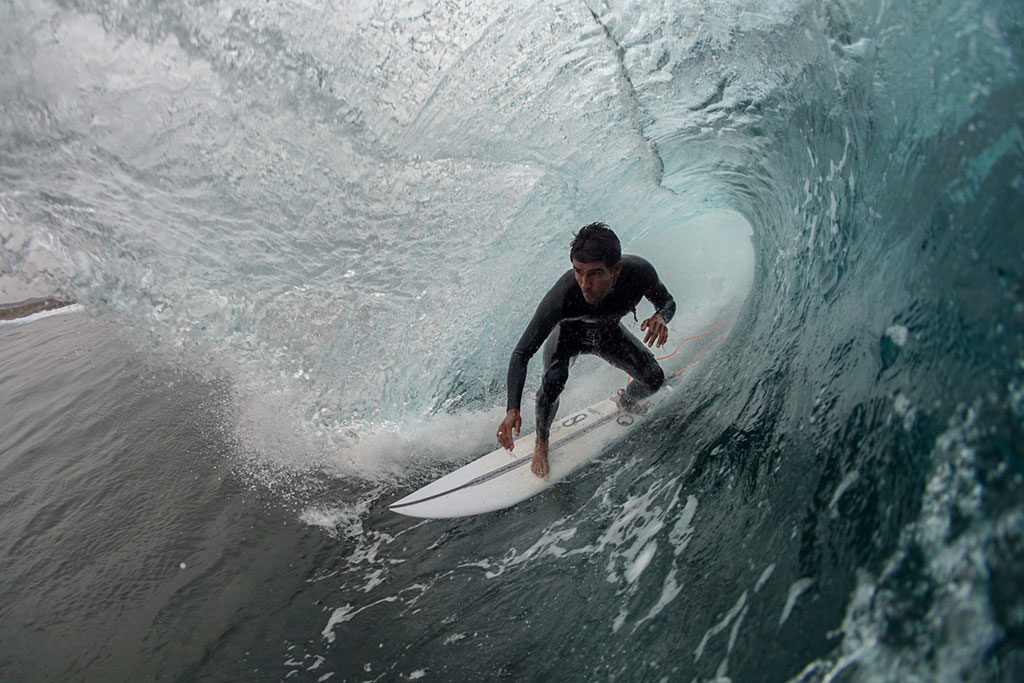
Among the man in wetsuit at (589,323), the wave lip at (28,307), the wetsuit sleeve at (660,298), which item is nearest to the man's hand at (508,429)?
the man in wetsuit at (589,323)

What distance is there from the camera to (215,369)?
6.82 m

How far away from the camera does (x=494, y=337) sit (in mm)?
5398

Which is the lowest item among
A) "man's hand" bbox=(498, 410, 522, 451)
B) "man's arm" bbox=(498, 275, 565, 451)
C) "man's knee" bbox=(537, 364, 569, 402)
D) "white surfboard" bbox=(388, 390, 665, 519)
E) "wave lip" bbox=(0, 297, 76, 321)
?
"wave lip" bbox=(0, 297, 76, 321)

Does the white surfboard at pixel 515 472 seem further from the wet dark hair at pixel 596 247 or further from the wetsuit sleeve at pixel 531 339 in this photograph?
the wet dark hair at pixel 596 247

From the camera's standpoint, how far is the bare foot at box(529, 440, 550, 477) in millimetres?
3924

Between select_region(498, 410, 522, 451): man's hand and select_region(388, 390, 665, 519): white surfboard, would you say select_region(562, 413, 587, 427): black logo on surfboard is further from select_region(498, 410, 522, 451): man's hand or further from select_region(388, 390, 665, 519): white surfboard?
select_region(498, 410, 522, 451): man's hand

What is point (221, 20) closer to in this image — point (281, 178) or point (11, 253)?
point (281, 178)

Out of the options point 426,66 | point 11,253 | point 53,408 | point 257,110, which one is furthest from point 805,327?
point 53,408

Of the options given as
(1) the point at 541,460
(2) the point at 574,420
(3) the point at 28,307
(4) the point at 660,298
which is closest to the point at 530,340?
(4) the point at 660,298

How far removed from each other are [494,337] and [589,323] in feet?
6.23

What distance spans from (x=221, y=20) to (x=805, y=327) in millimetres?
4722

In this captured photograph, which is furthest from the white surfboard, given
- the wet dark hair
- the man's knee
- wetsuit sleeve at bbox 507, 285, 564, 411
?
the wet dark hair

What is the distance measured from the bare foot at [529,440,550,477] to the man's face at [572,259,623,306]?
1206 mm

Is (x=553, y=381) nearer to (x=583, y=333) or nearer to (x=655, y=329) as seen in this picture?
(x=583, y=333)
